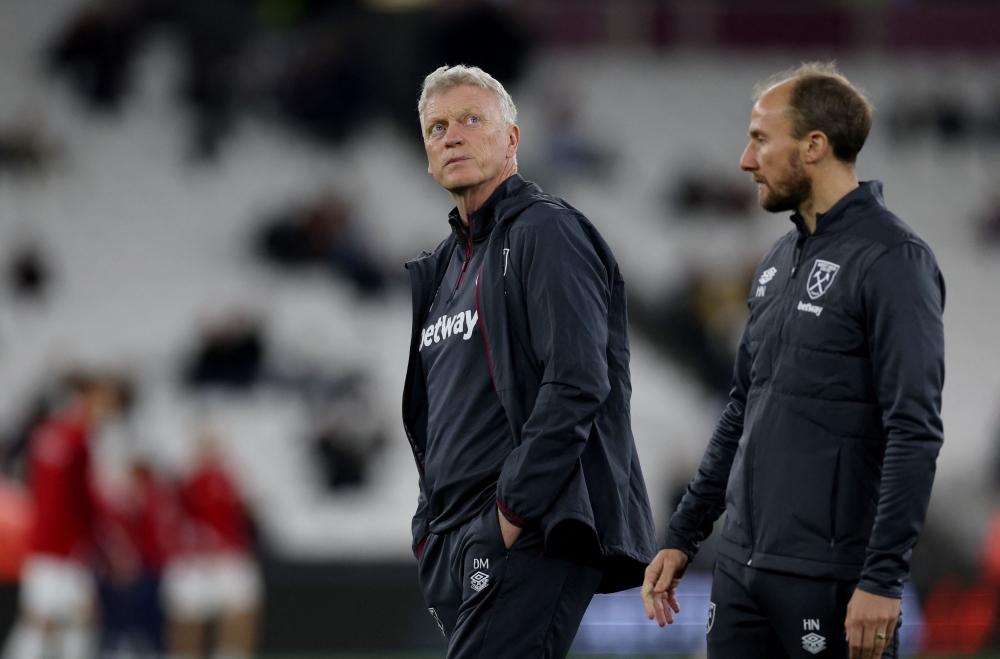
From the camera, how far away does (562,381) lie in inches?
112

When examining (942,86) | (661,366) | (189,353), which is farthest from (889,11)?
(189,353)

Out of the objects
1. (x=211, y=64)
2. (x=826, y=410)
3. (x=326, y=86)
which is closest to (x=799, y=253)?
(x=826, y=410)

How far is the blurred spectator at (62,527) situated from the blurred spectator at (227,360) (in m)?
2.51

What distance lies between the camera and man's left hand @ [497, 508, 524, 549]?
2859 millimetres

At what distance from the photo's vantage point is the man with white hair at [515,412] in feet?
9.36

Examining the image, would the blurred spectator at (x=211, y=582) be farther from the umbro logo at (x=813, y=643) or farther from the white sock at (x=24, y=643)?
the umbro logo at (x=813, y=643)

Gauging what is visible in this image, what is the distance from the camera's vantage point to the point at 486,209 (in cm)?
321

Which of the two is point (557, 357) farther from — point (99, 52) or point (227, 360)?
point (99, 52)

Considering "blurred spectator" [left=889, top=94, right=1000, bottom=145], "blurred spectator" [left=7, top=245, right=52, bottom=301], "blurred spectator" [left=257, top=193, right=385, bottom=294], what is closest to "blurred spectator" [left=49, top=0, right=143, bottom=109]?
"blurred spectator" [left=7, top=245, right=52, bottom=301]

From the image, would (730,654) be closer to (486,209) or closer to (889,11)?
(486,209)

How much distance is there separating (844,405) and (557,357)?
661 mm

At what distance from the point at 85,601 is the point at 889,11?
10132 millimetres

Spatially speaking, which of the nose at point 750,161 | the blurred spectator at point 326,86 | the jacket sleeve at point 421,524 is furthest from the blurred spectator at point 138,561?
the nose at point 750,161

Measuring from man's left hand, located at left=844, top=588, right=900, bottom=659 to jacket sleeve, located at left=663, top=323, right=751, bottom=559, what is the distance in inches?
25.6
